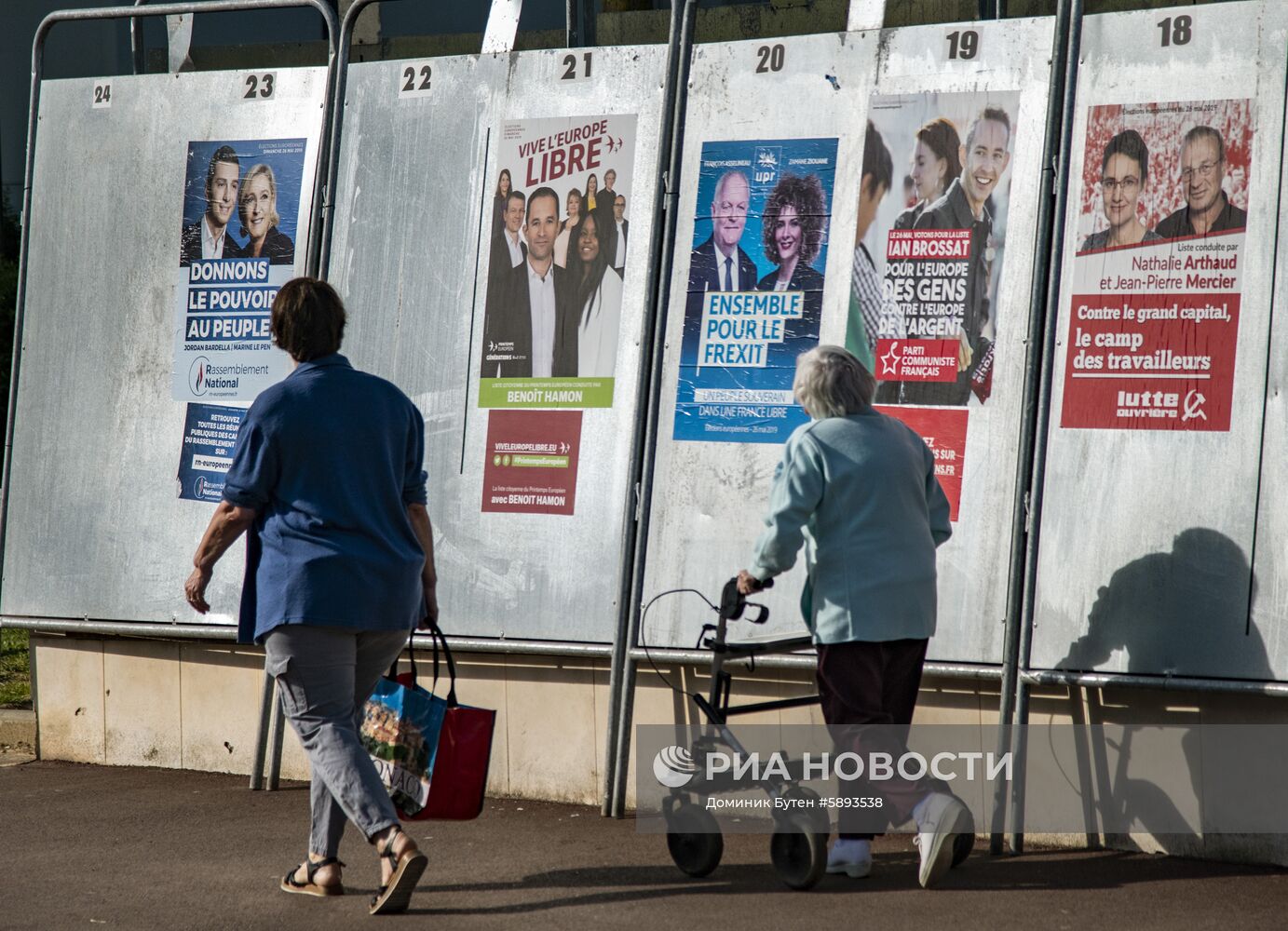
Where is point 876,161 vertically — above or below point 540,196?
above

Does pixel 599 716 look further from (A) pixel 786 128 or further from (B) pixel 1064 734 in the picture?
(A) pixel 786 128

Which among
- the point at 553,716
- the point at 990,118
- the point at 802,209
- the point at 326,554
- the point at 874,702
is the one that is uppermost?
the point at 990,118

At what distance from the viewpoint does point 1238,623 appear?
17.8 feet

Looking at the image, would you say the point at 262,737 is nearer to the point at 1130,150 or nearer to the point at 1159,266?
the point at 1159,266

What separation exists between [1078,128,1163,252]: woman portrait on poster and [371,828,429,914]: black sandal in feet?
10.1

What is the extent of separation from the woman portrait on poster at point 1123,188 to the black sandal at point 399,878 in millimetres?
3066

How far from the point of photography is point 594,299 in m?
6.62

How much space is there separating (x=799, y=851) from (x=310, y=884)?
153 centimetres

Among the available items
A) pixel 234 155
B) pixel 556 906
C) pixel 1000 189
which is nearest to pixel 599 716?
pixel 556 906

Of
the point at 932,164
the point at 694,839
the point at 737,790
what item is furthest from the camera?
the point at 932,164

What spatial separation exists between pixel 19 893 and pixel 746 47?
4004mm

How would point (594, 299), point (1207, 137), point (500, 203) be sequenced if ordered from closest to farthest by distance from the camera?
1. point (1207, 137)
2. point (594, 299)
3. point (500, 203)

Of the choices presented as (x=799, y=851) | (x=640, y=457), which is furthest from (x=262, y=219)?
(x=799, y=851)

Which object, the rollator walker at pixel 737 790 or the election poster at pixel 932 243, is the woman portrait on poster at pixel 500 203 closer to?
the election poster at pixel 932 243
